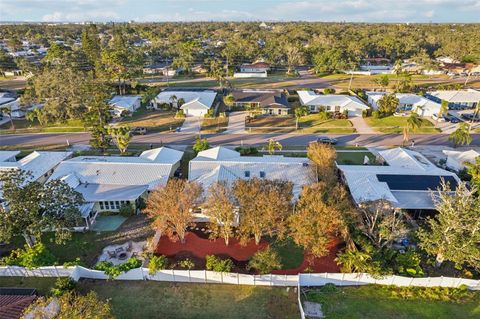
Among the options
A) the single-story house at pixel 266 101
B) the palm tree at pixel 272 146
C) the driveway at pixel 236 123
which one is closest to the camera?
the palm tree at pixel 272 146

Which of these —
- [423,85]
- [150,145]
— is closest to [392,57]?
[423,85]

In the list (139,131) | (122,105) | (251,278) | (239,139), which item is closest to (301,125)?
(239,139)

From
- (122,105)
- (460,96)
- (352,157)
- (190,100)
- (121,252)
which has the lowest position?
(121,252)

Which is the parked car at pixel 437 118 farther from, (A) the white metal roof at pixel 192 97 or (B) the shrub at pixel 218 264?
(B) the shrub at pixel 218 264

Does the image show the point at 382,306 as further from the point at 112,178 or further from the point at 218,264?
the point at 112,178

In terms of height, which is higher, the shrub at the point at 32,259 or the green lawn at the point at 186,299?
the shrub at the point at 32,259

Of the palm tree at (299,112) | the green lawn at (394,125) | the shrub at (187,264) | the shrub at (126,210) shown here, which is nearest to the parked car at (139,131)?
the shrub at (126,210)
